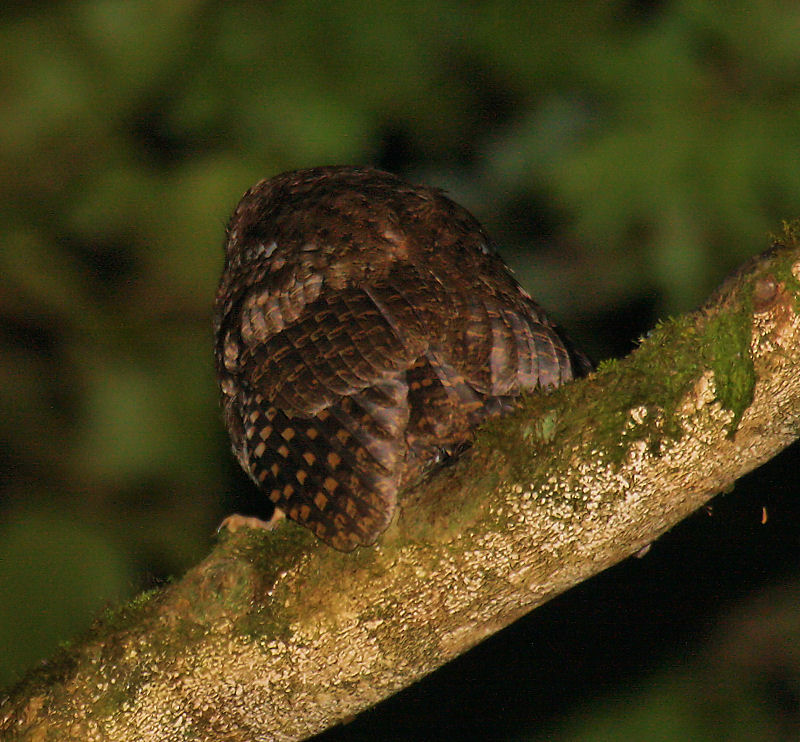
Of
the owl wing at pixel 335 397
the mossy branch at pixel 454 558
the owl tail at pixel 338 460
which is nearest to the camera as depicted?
the mossy branch at pixel 454 558

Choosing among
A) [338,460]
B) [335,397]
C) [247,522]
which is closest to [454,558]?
[338,460]

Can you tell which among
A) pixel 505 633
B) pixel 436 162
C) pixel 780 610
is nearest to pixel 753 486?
pixel 780 610

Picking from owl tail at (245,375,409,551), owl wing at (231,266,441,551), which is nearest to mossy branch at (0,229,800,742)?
owl tail at (245,375,409,551)

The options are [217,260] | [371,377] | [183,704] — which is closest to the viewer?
[183,704]

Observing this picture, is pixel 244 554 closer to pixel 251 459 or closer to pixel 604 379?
pixel 251 459

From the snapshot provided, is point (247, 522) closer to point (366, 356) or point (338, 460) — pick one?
point (338, 460)

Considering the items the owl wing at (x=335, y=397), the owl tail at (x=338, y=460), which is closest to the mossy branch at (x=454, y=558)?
the owl tail at (x=338, y=460)

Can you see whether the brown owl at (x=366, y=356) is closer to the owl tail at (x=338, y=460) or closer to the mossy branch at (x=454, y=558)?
the owl tail at (x=338, y=460)

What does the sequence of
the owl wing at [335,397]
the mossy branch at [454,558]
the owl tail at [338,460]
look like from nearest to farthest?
the mossy branch at [454,558], the owl tail at [338,460], the owl wing at [335,397]
